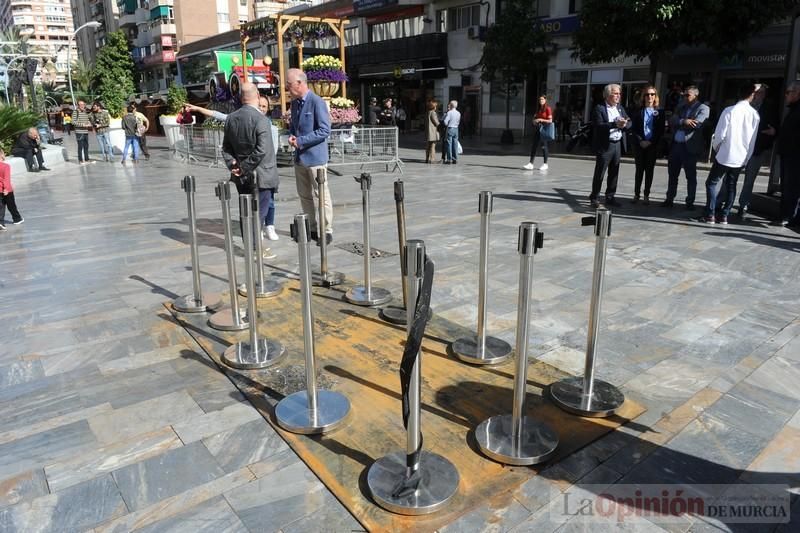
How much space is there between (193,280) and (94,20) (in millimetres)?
92506

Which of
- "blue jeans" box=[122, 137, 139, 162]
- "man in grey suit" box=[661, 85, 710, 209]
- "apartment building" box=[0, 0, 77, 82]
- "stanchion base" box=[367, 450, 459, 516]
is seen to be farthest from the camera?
"apartment building" box=[0, 0, 77, 82]

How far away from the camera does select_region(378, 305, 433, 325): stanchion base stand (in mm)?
4777

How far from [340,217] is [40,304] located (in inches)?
186

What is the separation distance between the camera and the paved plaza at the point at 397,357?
2.66 m

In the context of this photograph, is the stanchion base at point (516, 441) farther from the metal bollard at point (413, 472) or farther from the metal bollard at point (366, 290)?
the metal bollard at point (366, 290)

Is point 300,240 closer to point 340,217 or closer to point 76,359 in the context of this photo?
point 76,359

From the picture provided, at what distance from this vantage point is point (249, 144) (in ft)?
20.8

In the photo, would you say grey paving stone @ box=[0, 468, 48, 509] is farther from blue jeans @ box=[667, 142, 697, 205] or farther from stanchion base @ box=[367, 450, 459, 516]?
blue jeans @ box=[667, 142, 697, 205]

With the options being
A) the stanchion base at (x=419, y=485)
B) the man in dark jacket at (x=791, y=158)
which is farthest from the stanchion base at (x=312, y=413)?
the man in dark jacket at (x=791, y=158)

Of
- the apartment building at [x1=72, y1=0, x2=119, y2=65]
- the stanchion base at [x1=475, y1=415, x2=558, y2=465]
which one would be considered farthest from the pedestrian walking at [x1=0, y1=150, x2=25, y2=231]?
the apartment building at [x1=72, y1=0, x2=119, y2=65]

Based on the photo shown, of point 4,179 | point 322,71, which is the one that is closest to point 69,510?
point 4,179

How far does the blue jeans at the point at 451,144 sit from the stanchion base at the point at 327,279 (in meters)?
11.7

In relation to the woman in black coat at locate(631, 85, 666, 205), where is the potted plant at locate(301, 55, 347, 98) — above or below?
above

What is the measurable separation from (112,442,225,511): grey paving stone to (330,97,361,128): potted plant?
12436mm
